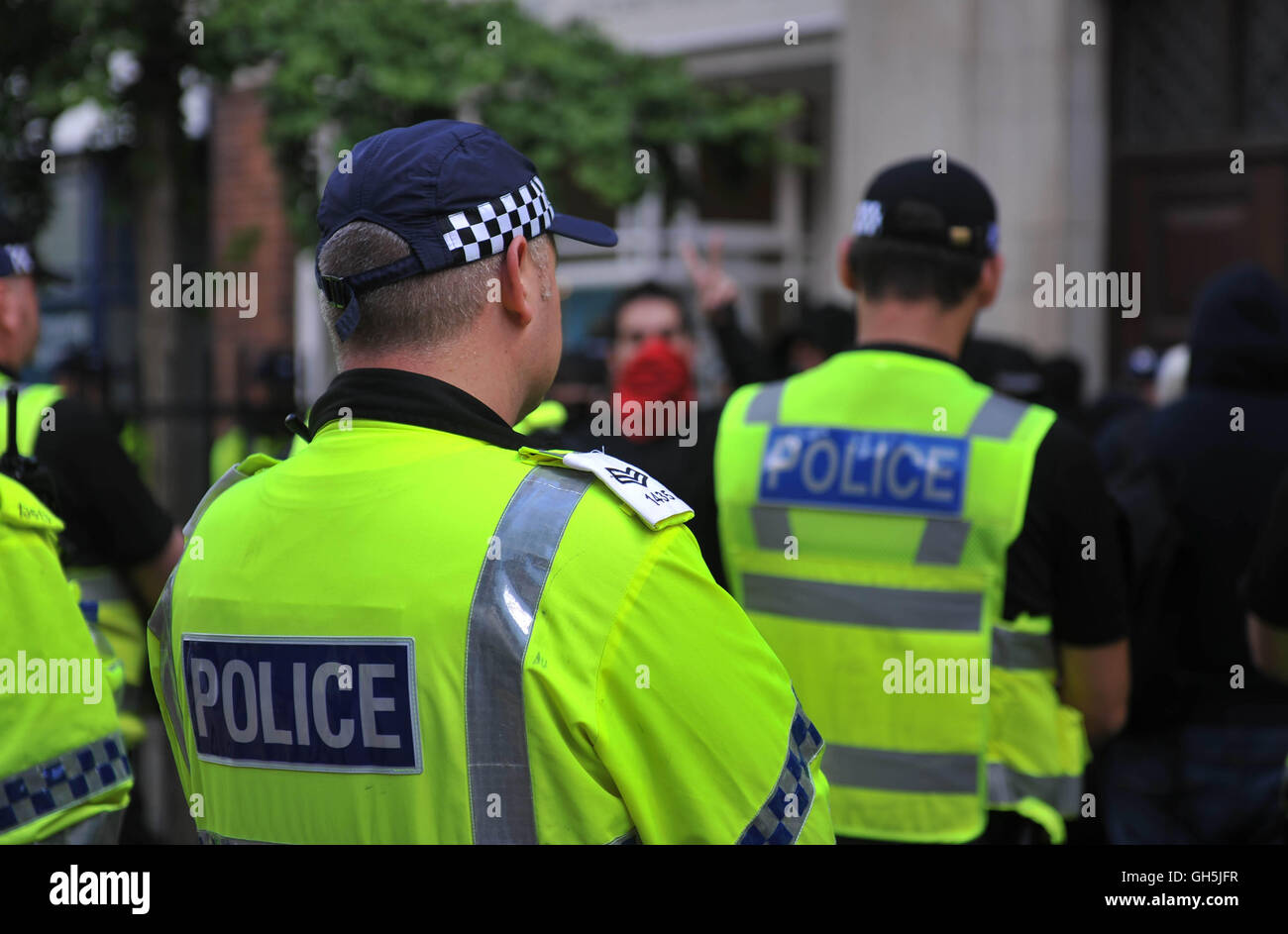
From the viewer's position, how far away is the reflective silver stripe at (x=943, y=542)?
9.02 feet

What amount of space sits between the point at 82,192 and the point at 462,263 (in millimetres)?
13892

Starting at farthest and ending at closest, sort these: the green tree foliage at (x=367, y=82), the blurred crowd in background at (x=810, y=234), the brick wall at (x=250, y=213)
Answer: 1. the brick wall at (x=250, y=213)
2. the green tree foliage at (x=367, y=82)
3. the blurred crowd in background at (x=810, y=234)

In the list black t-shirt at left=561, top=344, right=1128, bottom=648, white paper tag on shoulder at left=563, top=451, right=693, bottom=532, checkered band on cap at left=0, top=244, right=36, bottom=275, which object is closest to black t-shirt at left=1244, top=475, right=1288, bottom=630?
black t-shirt at left=561, top=344, right=1128, bottom=648

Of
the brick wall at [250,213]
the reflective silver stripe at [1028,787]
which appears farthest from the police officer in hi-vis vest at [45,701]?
the brick wall at [250,213]

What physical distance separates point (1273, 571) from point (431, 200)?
2.07m

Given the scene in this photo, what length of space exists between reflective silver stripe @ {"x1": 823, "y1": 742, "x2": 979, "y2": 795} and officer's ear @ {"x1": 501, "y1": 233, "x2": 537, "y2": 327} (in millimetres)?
1463

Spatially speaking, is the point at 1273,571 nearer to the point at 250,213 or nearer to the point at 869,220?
the point at 869,220

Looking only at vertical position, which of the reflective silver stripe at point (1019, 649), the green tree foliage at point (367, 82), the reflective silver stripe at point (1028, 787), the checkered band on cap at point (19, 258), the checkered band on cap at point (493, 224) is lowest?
the reflective silver stripe at point (1028, 787)

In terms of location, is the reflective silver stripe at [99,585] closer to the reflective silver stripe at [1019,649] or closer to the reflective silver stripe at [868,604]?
the reflective silver stripe at [868,604]

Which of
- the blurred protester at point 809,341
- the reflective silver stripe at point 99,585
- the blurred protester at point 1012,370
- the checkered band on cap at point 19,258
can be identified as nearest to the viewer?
the checkered band on cap at point 19,258

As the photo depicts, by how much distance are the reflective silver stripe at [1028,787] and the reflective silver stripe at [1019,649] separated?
0.69 ft

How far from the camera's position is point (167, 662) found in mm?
1857

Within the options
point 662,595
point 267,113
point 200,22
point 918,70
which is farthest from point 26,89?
point 662,595
